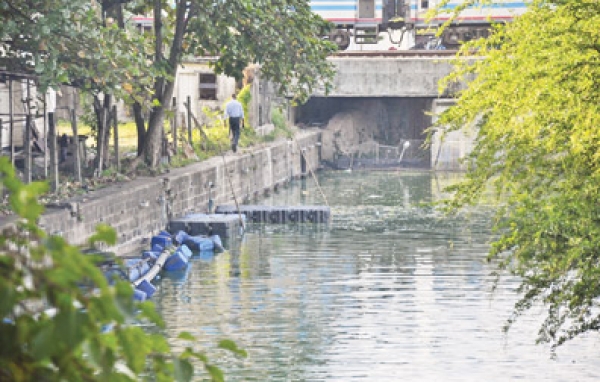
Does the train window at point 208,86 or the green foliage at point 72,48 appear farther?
the train window at point 208,86

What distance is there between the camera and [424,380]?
13.6 m

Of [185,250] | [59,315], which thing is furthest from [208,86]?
[59,315]

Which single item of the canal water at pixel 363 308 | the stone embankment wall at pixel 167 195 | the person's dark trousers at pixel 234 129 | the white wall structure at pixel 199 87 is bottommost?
the canal water at pixel 363 308

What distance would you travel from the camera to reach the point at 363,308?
18266 mm

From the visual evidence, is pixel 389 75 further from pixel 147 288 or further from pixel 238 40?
pixel 147 288

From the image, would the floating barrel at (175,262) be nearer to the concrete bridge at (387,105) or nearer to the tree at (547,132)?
the tree at (547,132)

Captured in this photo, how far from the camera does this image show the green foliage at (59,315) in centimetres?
350

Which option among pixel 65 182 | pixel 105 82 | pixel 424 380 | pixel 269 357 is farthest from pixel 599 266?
pixel 65 182

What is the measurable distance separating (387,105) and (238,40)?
67.5ft

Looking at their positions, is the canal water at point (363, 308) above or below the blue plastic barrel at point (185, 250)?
below

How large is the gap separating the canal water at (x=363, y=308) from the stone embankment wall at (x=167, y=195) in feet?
4.07

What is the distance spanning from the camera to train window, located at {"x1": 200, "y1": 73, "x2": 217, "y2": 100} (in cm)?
3956

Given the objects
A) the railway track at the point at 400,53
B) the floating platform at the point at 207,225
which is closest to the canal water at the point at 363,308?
the floating platform at the point at 207,225

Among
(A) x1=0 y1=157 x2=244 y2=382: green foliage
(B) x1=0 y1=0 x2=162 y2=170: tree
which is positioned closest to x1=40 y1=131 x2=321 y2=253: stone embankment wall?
(B) x1=0 y1=0 x2=162 y2=170: tree
